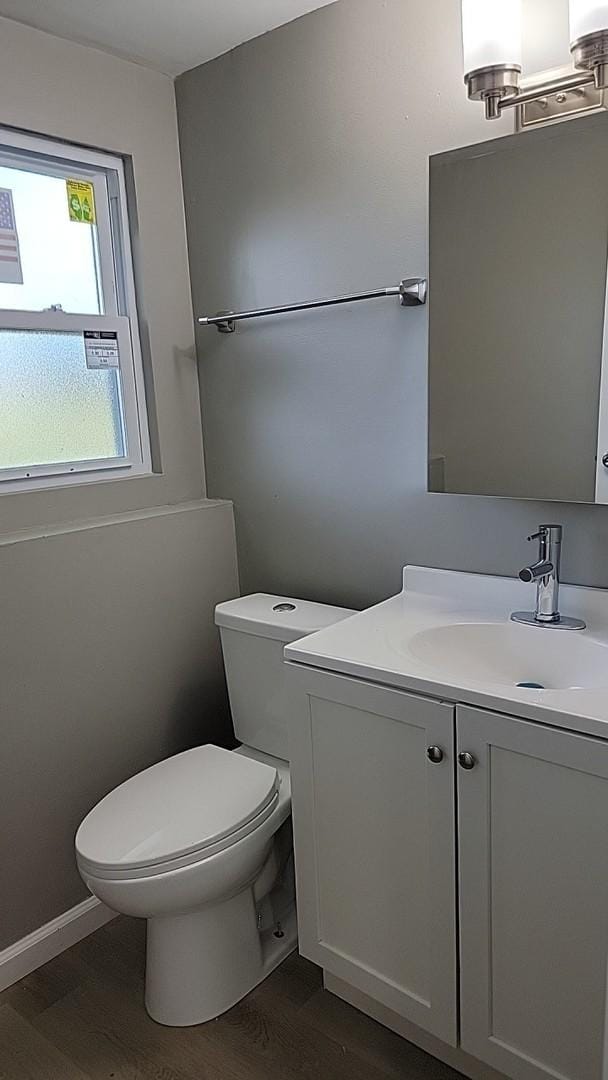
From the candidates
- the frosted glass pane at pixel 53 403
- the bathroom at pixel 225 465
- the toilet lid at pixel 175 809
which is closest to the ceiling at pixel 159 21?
the bathroom at pixel 225 465

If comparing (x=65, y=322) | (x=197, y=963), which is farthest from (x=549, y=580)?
(x=65, y=322)

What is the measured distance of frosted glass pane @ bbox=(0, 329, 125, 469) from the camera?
185 centimetres

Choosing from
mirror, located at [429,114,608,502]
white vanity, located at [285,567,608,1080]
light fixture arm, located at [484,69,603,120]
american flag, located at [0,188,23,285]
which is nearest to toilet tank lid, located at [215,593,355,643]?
white vanity, located at [285,567,608,1080]

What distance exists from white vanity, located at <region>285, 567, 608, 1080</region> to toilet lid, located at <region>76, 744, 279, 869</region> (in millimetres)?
158

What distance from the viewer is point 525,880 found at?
1.24m

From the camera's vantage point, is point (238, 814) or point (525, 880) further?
point (238, 814)

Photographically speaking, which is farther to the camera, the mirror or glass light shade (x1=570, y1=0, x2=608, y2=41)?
the mirror

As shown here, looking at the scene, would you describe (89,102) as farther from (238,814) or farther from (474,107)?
(238,814)

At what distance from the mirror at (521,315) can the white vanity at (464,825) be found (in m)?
0.28

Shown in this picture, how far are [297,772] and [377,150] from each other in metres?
1.37

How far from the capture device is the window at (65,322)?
→ 184 cm

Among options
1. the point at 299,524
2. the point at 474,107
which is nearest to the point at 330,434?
the point at 299,524

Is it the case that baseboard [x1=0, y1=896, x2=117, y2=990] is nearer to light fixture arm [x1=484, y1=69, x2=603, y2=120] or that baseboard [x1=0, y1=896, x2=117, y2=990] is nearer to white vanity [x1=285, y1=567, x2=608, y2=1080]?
white vanity [x1=285, y1=567, x2=608, y2=1080]

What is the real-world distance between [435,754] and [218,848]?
0.53 metres
